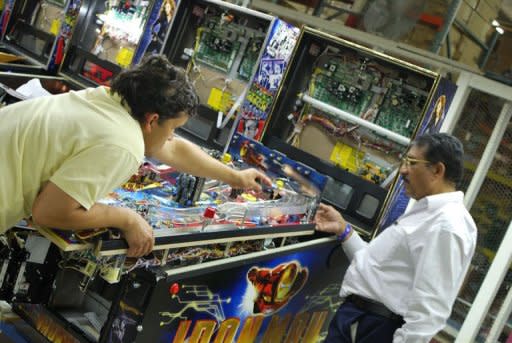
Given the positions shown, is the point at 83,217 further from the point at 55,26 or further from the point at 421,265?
the point at 55,26

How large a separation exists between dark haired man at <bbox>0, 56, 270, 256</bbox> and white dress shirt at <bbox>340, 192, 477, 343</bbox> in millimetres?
1175

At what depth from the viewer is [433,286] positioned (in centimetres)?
226

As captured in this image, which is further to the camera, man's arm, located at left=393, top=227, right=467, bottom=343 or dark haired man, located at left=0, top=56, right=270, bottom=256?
man's arm, located at left=393, top=227, right=467, bottom=343

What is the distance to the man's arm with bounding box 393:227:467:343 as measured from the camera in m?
2.26

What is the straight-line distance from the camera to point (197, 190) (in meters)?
2.48

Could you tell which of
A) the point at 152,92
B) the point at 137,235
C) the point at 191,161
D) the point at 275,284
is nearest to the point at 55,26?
the point at 191,161

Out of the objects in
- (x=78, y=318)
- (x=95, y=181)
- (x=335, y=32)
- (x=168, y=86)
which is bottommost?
(x=78, y=318)

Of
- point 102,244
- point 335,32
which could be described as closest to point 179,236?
point 102,244

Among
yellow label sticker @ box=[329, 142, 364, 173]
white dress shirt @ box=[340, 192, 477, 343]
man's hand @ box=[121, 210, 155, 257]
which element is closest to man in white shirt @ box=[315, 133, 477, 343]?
white dress shirt @ box=[340, 192, 477, 343]

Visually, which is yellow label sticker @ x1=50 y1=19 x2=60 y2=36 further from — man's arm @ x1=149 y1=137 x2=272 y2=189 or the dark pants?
the dark pants

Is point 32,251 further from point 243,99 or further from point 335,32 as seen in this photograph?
point 335,32

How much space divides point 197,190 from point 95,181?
0.85 meters

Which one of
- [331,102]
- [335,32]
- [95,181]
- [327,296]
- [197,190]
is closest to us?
[95,181]

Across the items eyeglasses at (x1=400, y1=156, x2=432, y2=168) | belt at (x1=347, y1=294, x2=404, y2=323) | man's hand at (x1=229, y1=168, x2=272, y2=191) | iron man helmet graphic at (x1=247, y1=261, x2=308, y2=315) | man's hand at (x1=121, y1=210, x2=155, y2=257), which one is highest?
eyeglasses at (x1=400, y1=156, x2=432, y2=168)
